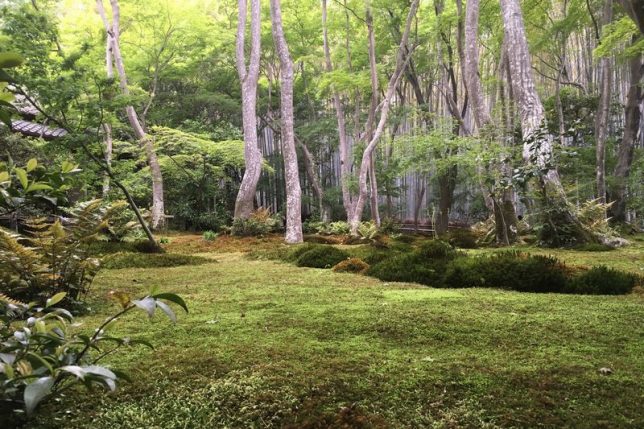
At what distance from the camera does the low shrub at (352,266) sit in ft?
15.4

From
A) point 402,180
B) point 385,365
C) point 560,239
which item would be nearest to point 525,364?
point 385,365

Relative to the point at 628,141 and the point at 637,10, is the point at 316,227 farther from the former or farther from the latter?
the point at 637,10

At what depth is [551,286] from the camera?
3.41 m

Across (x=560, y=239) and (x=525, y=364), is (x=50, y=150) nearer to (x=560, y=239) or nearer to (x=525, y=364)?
(x=525, y=364)

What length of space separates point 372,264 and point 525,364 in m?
3.10

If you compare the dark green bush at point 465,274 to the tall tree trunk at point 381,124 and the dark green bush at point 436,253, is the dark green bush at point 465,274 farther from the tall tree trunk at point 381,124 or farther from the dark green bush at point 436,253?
the tall tree trunk at point 381,124

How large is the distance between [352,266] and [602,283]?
228 cm

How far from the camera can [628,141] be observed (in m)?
10.9

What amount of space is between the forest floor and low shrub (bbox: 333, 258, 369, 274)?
1.78 metres

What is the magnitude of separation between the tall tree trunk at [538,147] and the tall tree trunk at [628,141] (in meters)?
5.47

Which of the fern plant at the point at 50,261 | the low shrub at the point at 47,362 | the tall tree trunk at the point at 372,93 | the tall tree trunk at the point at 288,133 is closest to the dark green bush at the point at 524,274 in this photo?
the fern plant at the point at 50,261

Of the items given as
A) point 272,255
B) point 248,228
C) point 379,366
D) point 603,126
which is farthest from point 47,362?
point 603,126

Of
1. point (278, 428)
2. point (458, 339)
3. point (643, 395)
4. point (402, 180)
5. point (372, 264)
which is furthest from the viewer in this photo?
point (402, 180)

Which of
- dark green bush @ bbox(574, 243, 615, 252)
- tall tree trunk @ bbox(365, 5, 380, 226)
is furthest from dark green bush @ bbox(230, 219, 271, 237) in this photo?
dark green bush @ bbox(574, 243, 615, 252)
